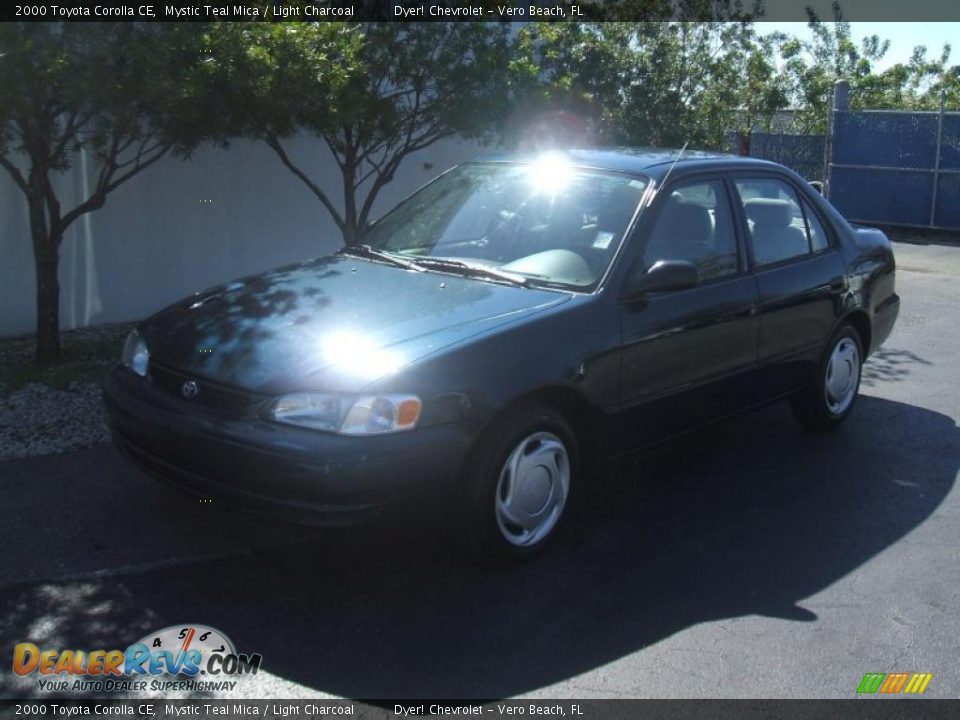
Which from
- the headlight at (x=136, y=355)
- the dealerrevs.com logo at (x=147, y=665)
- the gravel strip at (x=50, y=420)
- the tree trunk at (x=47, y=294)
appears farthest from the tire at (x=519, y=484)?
the tree trunk at (x=47, y=294)

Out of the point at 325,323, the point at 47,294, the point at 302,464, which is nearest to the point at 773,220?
the point at 325,323

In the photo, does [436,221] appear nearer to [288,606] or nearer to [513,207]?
[513,207]

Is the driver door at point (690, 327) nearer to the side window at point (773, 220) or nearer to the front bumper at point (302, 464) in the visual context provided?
the side window at point (773, 220)

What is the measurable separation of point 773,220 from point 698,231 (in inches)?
32.5

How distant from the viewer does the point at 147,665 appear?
381cm

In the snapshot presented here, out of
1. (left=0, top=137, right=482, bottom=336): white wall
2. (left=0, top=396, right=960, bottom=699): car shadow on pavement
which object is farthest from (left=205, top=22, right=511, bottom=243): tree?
(left=0, top=396, right=960, bottom=699): car shadow on pavement

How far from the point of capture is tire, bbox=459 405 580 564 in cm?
441

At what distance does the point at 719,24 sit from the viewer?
13508 millimetres

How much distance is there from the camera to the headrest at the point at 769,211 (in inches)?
240

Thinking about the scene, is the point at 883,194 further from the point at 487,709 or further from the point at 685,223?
the point at 487,709

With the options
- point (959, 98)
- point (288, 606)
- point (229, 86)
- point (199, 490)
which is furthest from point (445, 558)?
point (959, 98)

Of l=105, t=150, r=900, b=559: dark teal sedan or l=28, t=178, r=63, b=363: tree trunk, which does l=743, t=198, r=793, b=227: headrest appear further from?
l=28, t=178, r=63, b=363: tree trunk

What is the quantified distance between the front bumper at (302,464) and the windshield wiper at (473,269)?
1070mm

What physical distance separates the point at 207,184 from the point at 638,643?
7.18 metres
